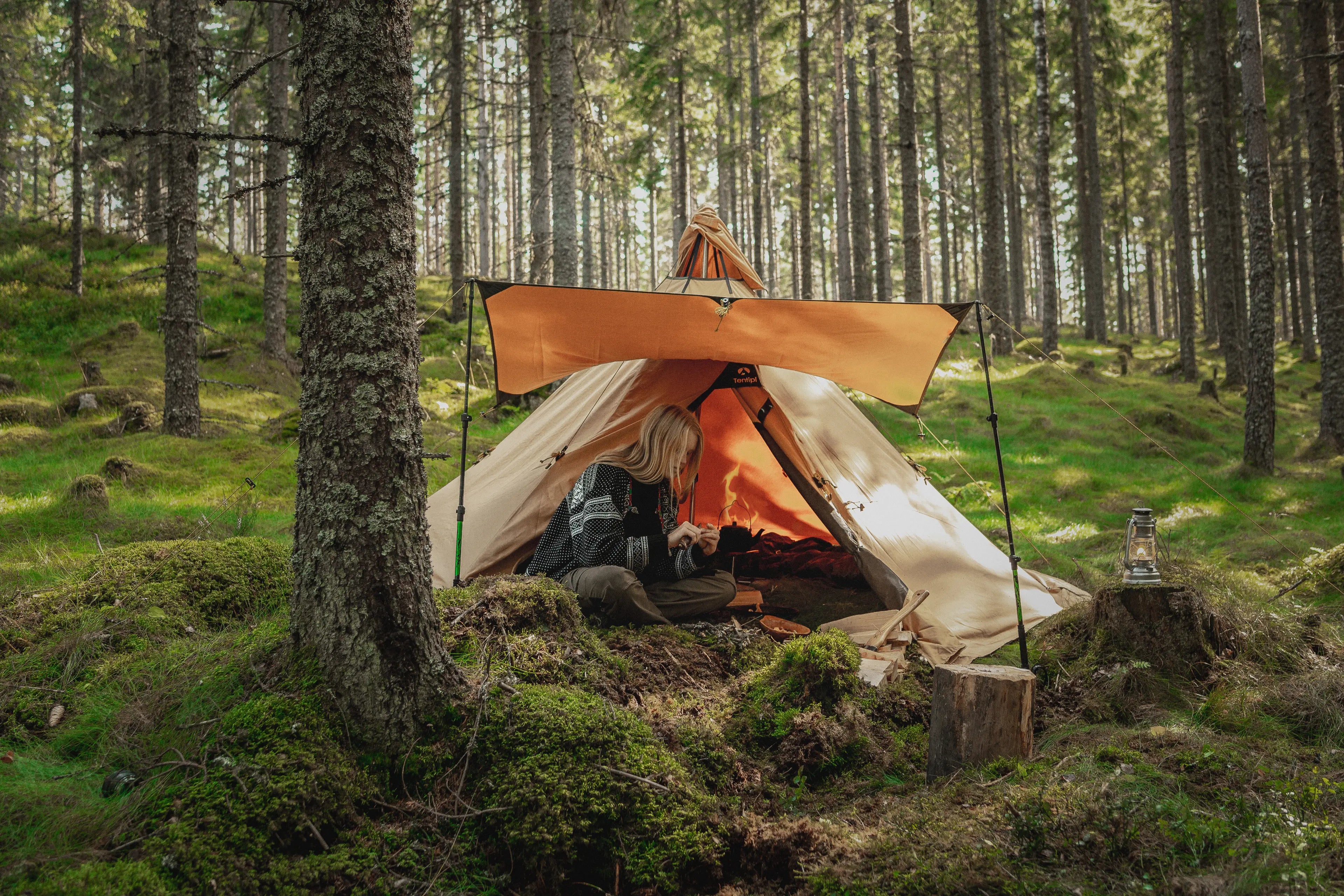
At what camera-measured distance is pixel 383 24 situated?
235 cm

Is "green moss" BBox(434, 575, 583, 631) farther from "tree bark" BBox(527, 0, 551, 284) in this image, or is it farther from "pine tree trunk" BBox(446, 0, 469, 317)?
"pine tree trunk" BBox(446, 0, 469, 317)

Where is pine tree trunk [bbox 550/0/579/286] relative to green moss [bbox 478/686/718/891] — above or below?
above

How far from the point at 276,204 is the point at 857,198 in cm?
956

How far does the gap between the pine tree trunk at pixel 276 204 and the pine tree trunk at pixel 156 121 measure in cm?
119

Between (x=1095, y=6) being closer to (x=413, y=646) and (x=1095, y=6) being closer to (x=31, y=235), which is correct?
(x=413, y=646)

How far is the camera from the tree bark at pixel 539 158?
9336 mm

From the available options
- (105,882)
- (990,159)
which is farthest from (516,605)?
(990,159)

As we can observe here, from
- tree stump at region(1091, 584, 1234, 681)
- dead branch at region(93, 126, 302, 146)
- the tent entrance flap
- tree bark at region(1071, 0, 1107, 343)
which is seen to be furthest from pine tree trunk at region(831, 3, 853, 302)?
dead branch at region(93, 126, 302, 146)

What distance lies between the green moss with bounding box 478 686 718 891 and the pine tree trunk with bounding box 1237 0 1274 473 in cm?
770

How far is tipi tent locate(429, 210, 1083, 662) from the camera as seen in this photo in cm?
399

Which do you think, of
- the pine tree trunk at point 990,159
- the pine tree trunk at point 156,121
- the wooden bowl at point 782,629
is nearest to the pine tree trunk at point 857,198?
the pine tree trunk at point 990,159

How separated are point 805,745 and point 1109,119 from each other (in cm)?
2227

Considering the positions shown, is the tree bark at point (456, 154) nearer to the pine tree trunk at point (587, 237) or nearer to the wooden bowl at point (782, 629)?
the pine tree trunk at point (587, 237)

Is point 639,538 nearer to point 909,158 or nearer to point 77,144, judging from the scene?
point 909,158
